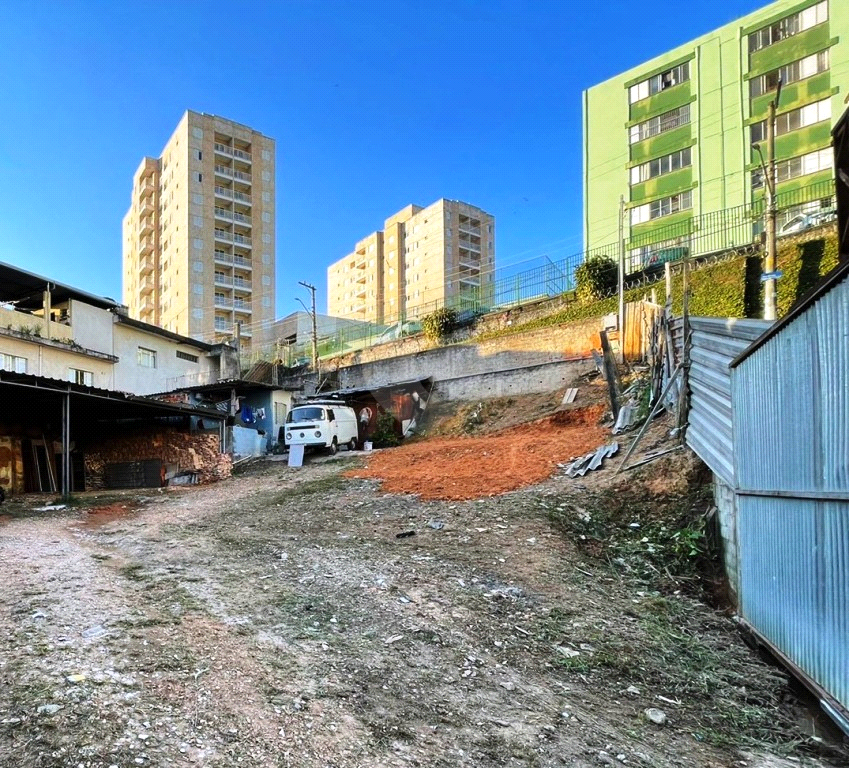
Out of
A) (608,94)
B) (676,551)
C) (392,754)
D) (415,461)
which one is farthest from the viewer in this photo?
(608,94)

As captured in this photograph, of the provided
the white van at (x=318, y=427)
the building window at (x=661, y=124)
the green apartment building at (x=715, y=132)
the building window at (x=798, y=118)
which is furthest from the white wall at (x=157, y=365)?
the building window at (x=798, y=118)

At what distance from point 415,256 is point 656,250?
5732 centimetres

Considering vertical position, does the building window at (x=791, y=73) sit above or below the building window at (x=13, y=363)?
above

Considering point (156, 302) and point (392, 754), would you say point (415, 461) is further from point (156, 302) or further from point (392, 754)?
point (156, 302)

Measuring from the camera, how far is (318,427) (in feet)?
58.2

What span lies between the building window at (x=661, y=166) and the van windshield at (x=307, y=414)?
23841 mm

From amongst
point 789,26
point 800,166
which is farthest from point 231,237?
point 800,166

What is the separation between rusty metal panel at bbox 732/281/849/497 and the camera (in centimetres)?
312

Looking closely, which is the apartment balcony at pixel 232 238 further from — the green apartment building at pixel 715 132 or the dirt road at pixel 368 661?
the dirt road at pixel 368 661

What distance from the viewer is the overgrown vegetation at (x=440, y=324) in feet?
82.9

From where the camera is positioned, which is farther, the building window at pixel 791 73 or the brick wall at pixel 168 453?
the building window at pixel 791 73

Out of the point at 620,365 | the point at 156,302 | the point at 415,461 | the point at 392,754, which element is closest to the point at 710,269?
the point at 620,365

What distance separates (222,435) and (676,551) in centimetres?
1440

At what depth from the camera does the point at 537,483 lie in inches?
362
